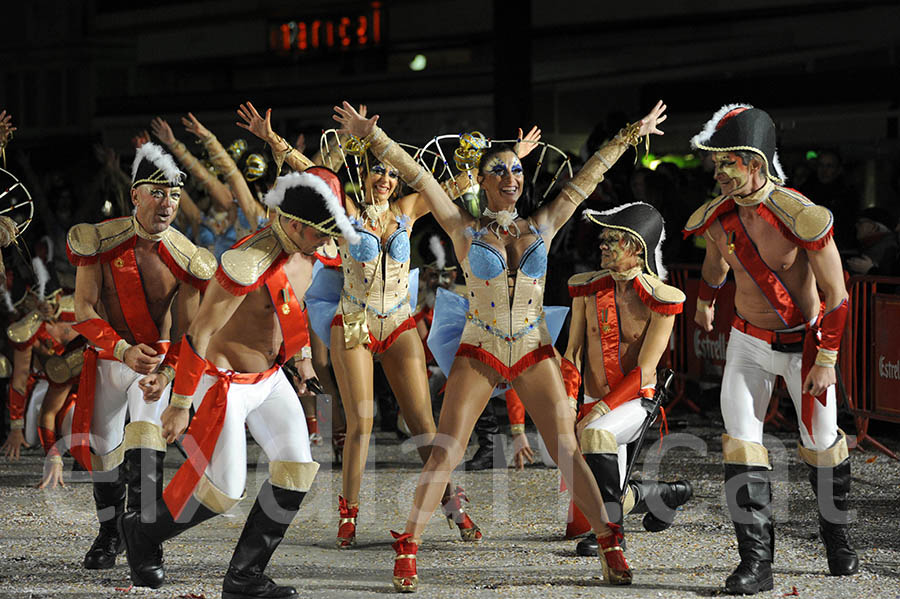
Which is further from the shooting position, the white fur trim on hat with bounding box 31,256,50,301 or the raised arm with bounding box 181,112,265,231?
the white fur trim on hat with bounding box 31,256,50,301

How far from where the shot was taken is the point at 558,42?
771 inches

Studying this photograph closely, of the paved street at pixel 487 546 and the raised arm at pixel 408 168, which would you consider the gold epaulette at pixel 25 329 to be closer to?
the paved street at pixel 487 546

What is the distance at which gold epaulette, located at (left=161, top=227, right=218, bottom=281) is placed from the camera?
543 centimetres

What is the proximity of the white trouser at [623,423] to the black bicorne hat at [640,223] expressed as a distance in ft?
2.15

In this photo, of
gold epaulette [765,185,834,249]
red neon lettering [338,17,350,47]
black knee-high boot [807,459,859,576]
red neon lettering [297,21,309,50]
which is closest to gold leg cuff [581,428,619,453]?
black knee-high boot [807,459,859,576]

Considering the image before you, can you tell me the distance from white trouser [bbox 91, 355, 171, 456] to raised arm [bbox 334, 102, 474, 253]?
Answer: 1425mm

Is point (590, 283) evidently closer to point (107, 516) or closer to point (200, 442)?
point (200, 442)

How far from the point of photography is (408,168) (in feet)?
16.9

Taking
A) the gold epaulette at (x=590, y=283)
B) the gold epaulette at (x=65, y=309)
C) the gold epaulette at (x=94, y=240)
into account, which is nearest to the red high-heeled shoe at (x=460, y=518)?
the gold epaulette at (x=590, y=283)

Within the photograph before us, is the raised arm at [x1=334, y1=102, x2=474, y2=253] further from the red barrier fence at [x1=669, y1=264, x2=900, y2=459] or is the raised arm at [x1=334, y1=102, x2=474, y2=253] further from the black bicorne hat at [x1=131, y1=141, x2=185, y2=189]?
the red barrier fence at [x1=669, y1=264, x2=900, y2=459]

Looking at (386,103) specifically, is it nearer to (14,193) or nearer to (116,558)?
(14,193)

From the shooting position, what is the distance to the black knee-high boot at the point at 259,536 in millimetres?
4691

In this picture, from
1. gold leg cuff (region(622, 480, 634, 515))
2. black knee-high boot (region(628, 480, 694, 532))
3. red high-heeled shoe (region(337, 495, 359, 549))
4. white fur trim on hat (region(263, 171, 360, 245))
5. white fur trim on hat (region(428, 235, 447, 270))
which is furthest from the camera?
white fur trim on hat (region(428, 235, 447, 270))

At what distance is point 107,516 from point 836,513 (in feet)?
10.5
